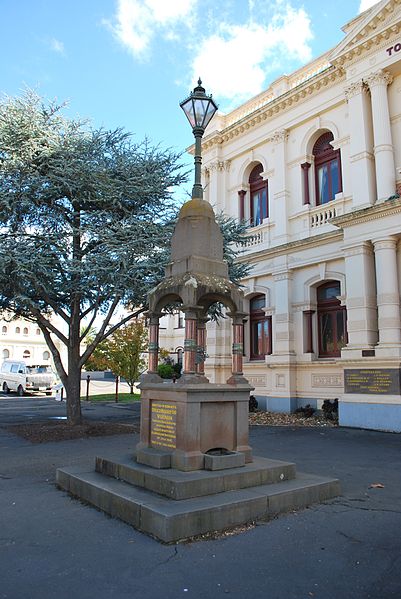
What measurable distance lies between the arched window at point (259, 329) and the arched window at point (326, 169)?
5162 millimetres

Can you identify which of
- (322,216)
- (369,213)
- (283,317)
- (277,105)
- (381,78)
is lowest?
(283,317)

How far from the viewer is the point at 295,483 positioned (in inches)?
262

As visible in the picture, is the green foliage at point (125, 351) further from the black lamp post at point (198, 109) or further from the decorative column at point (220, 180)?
the black lamp post at point (198, 109)

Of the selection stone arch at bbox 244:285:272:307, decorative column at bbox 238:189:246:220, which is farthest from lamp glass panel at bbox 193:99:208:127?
decorative column at bbox 238:189:246:220

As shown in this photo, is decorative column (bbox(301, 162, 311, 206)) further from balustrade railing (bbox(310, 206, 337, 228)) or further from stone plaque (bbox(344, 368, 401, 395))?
stone plaque (bbox(344, 368, 401, 395))

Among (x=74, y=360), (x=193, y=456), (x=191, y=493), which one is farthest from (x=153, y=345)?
(x=74, y=360)

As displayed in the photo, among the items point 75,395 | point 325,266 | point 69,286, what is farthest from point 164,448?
point 325,266

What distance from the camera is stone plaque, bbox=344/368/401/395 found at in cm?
1415

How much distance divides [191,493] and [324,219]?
1479cm

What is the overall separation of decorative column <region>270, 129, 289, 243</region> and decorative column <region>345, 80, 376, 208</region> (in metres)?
3.74

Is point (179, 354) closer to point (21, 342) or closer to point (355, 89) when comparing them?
point (355, 89)

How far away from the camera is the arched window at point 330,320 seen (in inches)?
713

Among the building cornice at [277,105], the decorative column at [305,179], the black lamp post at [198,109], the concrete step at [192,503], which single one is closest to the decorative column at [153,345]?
the concrete step at [192,503]

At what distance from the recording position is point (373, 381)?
48.1 feet
